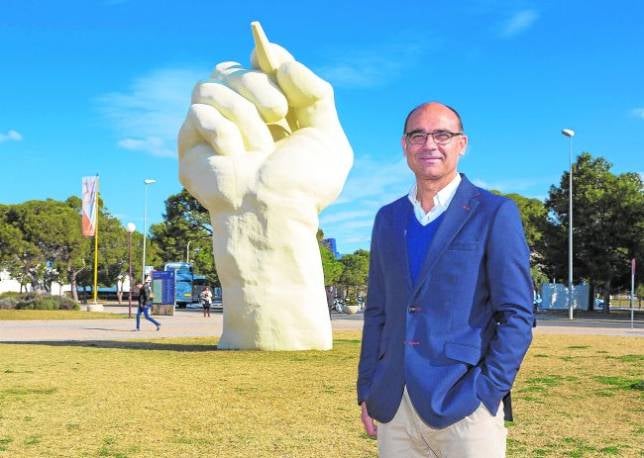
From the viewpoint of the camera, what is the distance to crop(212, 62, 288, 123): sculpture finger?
1473 centimetres

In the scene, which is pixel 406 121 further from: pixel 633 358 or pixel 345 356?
pixel 633 358

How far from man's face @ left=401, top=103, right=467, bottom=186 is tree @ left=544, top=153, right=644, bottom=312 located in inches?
1574

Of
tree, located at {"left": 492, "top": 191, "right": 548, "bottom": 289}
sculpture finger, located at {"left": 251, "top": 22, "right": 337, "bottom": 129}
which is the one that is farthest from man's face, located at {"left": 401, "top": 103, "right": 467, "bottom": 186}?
tree, located at {"left": 492, "top": 191, "right": 548, "bottom": 289}

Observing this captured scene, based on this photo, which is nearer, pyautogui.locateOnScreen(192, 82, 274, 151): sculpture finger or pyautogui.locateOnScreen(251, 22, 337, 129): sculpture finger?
pyautogui.locateOnScreen(192, 82, 274, 151): sculpture finger

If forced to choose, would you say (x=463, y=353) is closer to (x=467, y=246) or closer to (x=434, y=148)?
(x=467, y=246)

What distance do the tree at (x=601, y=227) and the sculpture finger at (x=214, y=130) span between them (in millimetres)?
31407

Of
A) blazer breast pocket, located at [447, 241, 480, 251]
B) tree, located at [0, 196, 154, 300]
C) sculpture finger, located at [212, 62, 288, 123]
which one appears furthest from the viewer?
tree, located at [0, 196, 154, 300]

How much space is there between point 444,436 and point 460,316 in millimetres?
460

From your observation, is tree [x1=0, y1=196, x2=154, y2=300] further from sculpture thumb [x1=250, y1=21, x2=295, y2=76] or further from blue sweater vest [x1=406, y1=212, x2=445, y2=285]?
blue sweater vest [x1=406, y1=212, x2=445, y2=285]

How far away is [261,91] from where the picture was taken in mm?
14727

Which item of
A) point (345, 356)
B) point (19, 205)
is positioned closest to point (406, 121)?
point (345, 356)

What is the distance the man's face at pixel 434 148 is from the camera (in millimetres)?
3066

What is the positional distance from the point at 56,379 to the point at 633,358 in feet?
33.4

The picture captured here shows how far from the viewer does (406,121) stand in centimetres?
316
